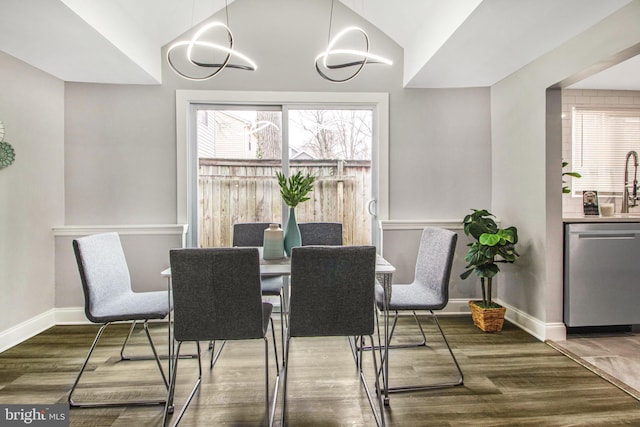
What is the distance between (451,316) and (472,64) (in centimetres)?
220

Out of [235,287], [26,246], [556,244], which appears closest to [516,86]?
→ [556,244]

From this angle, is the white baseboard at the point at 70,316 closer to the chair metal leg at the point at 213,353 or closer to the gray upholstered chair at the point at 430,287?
the chair metal leg at the point at 213,353

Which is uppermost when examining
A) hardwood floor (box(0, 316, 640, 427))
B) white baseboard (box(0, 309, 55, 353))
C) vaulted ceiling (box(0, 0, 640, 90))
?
vaulted ceiling (box(0, 0, 640, 90))

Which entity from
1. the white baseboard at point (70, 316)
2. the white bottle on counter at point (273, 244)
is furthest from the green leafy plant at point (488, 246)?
the white baseboard at point (70, 316)

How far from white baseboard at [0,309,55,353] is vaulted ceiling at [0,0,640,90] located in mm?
2026

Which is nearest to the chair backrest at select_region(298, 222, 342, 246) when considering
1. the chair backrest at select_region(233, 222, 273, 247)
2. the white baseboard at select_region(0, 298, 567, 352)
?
the chair backrest at select_region(233, 222, 273, 247)

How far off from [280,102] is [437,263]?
2011 mm

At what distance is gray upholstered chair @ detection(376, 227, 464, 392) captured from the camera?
196 centimetres

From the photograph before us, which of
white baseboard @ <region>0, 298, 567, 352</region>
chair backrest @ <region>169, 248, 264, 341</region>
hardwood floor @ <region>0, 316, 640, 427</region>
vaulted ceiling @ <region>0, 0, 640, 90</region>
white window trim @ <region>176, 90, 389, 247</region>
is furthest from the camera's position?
white window trim @ <region>176, 90, 389, 247</region>

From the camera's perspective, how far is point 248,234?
2.69m

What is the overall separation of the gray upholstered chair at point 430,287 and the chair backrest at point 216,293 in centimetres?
77

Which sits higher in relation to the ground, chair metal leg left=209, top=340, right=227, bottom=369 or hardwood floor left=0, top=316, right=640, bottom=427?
chair metal leg left=209, top=340, right=227, bottom=369

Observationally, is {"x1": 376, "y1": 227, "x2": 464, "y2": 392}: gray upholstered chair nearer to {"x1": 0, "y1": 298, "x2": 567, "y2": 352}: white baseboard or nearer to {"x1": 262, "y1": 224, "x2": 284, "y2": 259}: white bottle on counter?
{"x1": 262, "y1": 224, "x2": 284, "y2": 259}: white bottle on counter

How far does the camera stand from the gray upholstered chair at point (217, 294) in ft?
4.98
